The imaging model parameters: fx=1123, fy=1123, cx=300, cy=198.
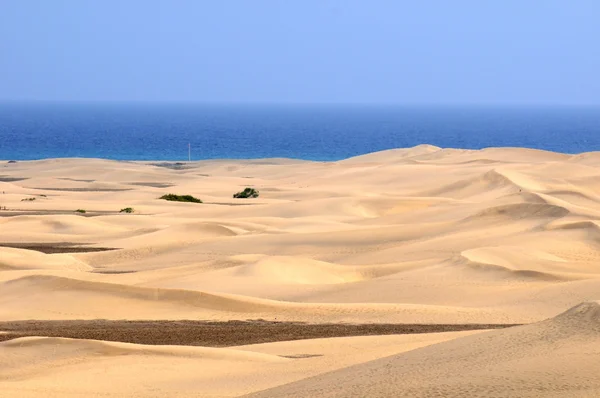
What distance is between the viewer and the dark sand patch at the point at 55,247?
2944 cm

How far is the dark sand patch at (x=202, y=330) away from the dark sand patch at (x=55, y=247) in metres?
11.9

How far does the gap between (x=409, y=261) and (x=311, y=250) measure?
147 inches

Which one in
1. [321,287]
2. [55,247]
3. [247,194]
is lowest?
[247,194]

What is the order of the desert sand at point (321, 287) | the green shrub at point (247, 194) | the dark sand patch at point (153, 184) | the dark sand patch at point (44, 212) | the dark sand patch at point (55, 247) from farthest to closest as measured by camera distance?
1. the dark sand patch at point (153, 184)
2. the green shrub at point (247, 194)
3. the dark sand patch at point (44, 212)
4. the dark sand patch at point (55, 247)
5. the desert sand at point (321, 287)

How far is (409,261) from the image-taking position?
25.0 metres

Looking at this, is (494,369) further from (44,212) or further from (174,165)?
(174,165)

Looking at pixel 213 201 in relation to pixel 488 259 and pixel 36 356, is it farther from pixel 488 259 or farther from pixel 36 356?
pixel 36 356

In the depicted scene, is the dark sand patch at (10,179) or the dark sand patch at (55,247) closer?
the dark sand patch at (55,247)

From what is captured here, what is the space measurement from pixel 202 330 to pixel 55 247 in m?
14.4

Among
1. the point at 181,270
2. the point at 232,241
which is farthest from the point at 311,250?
the point at 181,270

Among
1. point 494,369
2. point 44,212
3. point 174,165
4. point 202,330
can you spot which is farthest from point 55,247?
point 174,165

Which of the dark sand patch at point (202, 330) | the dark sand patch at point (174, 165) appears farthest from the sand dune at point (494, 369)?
the dark sand patch at point (174, 165)

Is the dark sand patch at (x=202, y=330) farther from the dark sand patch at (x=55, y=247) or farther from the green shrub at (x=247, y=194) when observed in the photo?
the green shrub at (x=247, y=194)

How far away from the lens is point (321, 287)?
21.6 meters
